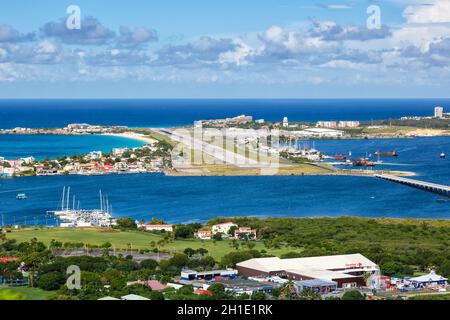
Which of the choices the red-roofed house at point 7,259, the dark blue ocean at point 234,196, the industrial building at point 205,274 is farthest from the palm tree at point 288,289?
the dark blue ocean at point 234,196

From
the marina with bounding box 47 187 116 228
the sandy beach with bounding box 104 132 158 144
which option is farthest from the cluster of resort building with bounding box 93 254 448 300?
the sandy beach with bounding box 104 132 158 144

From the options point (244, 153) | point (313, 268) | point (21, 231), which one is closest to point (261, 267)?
point (313, 268)

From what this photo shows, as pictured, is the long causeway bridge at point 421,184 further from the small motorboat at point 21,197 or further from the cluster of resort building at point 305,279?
the cluster of resort building at point 305,279

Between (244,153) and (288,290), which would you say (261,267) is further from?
(244,153)

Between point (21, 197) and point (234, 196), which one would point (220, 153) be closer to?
point (234, 196)

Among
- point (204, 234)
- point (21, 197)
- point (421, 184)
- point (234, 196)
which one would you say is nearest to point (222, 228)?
point (204, 234)

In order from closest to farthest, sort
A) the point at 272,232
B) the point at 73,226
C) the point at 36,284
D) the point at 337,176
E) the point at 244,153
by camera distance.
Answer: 1. the point at 36,284
2. the point at 272,232
3. the point at 73,226
4. the point at 337,176
5. the point at 244,153
